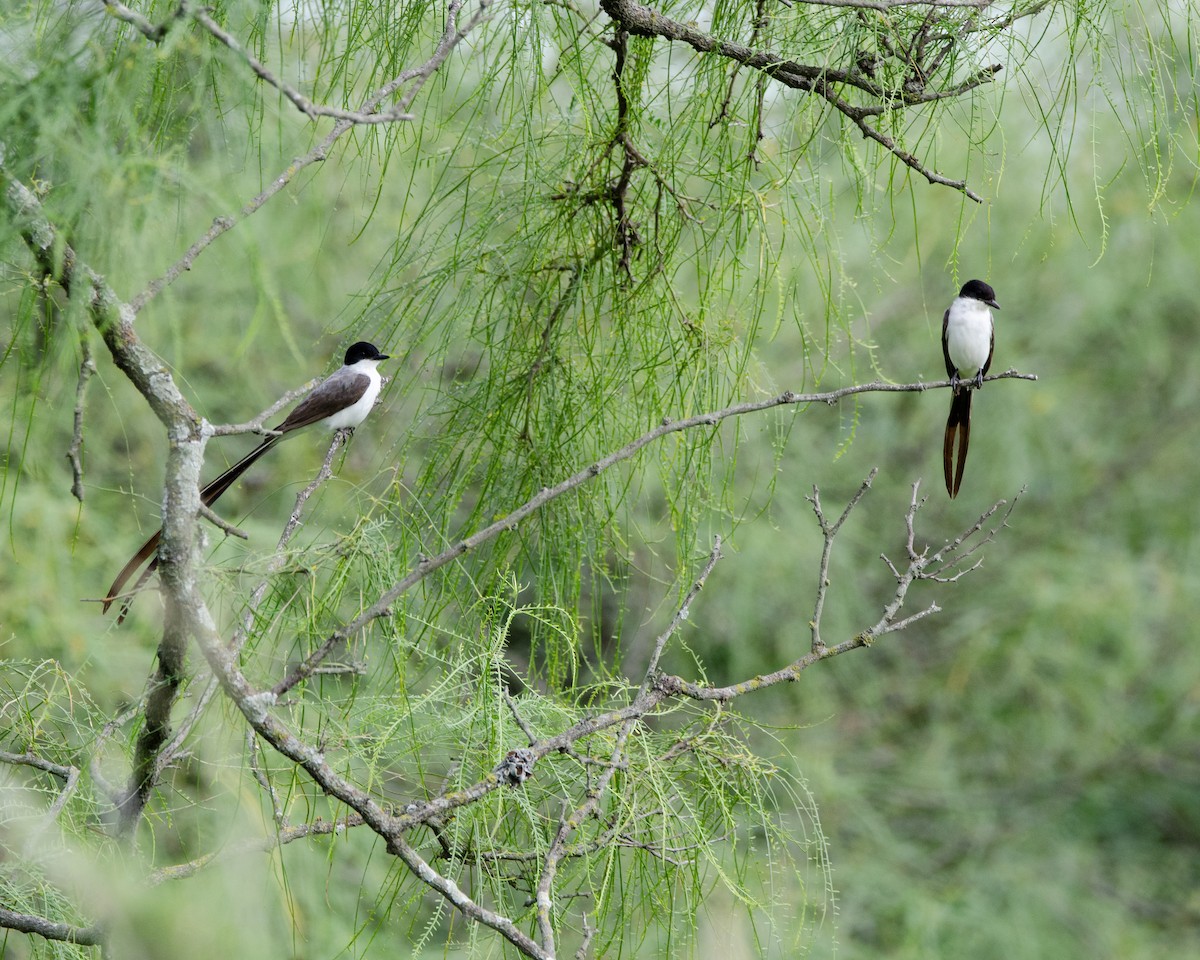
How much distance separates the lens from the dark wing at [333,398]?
2.29m

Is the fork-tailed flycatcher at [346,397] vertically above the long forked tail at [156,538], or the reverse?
the fork-tailed flycatcher at [346,397]

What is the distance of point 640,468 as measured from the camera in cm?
179

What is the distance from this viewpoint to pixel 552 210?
1.57 meters

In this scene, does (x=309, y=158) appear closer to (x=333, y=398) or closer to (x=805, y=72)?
(x=805, y=72)

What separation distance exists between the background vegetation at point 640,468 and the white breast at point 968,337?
131 millimetres

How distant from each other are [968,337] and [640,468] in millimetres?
1683

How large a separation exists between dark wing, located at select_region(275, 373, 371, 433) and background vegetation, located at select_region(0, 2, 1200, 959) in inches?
6.4

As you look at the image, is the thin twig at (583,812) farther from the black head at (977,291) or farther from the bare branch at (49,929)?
the black head at (977,291)

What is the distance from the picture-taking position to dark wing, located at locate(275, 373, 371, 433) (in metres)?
2.29

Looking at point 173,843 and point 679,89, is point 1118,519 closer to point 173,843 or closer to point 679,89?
point 173,843

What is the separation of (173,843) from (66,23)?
2.72 metres

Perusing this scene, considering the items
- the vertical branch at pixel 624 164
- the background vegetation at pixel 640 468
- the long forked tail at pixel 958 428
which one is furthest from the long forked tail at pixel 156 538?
the long forked tail at pixel 958 428

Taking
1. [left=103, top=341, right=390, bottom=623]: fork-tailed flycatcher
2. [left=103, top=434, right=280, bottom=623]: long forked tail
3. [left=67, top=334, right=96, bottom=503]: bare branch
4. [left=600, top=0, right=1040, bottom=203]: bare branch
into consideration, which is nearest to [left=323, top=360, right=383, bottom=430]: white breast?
[left=103, top=341, right=390, bottom=623]: fork-tailed flycatcher

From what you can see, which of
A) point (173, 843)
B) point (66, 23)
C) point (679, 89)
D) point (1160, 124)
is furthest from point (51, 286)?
point (173, 843)
